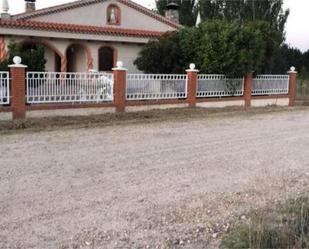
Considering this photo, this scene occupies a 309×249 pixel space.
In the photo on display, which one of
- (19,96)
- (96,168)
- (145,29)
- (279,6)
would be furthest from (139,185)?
(279,6)

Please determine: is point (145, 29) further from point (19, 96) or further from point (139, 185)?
point (139, 185)

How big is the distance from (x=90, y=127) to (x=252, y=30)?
9.60 m

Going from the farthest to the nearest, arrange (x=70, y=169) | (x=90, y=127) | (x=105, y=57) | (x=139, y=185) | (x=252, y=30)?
(x=105, y=57)
(x=252, y=30)
(x=90, y=127)
(x=70, y=169)
(x=139, y=185)

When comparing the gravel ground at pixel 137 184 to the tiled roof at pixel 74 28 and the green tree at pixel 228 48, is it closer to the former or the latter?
the green tree at pixel 228 48

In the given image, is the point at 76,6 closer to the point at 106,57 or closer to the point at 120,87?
the point at 106,57

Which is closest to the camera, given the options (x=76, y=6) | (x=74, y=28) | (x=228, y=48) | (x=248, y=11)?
(x=228, y=48)

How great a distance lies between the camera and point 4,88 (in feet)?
42.3

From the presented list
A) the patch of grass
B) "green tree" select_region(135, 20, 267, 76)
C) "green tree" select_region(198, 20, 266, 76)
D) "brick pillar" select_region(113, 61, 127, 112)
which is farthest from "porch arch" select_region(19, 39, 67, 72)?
the patch of grass

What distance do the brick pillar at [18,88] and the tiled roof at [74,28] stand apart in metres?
7.28

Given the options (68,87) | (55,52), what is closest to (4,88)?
(68,87)

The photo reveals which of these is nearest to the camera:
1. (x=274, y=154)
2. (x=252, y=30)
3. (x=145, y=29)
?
(x=274, y=154)

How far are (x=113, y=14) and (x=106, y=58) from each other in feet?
7.78

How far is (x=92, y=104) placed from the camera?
48.6ft

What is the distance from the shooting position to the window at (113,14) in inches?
951
